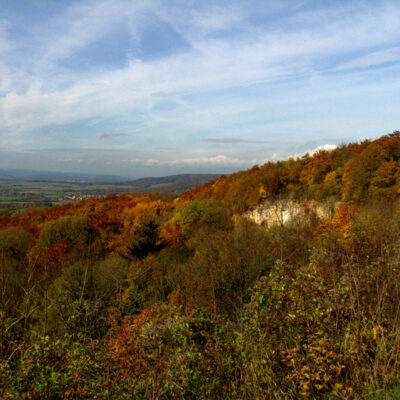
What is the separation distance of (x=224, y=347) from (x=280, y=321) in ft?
3.17

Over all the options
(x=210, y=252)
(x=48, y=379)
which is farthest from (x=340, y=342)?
(x=210, y=252)

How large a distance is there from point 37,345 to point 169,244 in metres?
25.5

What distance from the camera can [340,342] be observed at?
361 centimetres

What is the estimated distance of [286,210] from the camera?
35.7m

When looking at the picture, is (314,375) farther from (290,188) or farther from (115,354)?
(290,188)

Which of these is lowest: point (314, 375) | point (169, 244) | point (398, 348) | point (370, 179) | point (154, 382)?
point (169, 244)

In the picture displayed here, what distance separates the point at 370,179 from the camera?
28.7m

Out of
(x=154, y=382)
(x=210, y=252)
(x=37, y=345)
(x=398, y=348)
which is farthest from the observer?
(x=210, y=252)

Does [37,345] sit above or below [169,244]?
above

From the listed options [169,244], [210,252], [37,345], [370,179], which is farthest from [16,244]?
[370,179]

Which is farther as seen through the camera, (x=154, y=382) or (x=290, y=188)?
(x=290, y=188)

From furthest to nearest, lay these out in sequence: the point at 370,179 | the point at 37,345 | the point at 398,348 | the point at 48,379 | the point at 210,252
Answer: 1. the point at 370,179
2. the point at 210,252
3. the point at 37,345
4. the point at 48,379
5. the point at 398,348

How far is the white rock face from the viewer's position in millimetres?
29172

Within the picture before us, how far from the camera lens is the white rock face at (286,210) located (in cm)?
2917
